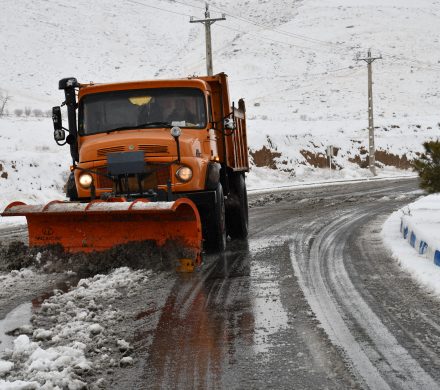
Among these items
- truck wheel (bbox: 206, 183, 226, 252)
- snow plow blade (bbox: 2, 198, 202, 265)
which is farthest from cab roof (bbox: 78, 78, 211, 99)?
snow plow blade (bbox: 2, 198, 202, 265)

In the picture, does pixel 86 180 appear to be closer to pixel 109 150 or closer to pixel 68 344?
pixel 109 150

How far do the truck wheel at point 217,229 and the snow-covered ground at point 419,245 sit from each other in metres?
2.28

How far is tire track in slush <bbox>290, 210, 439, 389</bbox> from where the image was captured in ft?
13.6

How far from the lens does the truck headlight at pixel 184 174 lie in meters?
8.80

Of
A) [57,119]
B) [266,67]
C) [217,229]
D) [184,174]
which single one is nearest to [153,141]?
[184,174]

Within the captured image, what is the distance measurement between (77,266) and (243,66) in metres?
75.8

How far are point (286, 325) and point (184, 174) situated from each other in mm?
3704

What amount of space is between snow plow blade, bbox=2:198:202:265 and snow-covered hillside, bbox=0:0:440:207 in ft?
97.5

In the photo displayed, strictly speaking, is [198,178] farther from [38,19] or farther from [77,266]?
[38,19]

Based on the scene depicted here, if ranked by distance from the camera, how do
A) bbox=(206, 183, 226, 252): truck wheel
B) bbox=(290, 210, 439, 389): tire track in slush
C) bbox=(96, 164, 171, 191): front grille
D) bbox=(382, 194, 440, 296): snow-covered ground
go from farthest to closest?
bbox=(206, 183, 226, 252): truck wheel, bbox=(96, 164, 171, 191): front grille, bbox=(382, 194, 440, 296): snow-covered ground, bbox=(290, 210, 439, 389): tire track in slush

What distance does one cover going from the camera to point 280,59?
276 ft

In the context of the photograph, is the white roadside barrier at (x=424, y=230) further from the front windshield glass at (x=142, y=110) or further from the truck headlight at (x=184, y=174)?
the front windshield glass at (x=142, y=110)

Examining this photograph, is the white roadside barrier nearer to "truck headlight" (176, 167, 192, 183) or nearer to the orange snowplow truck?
the orange snowplow truck

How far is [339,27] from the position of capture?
9075 centimetres
